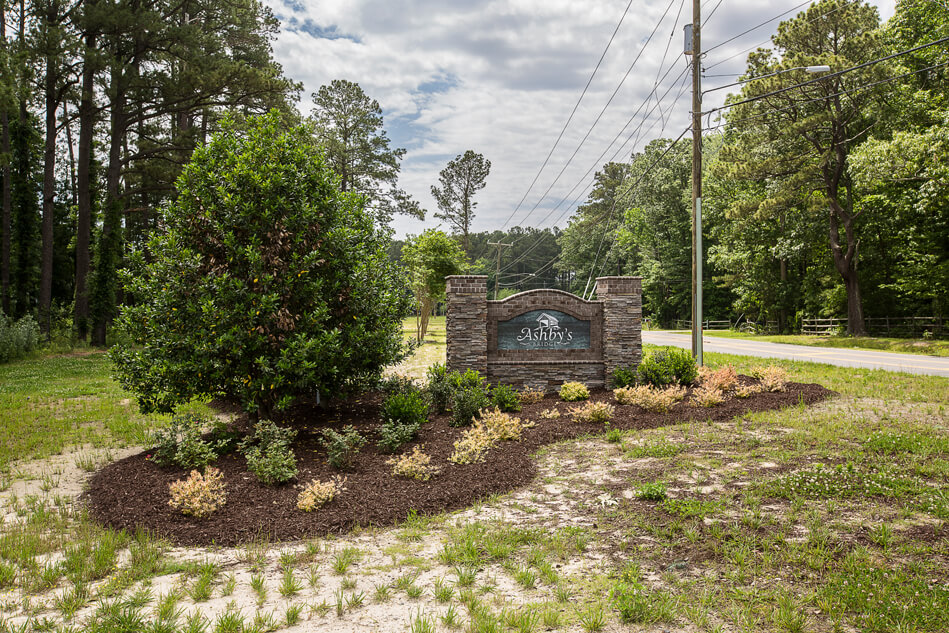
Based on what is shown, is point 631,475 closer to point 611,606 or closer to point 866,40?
point 611,606

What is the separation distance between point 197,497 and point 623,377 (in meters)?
8.18

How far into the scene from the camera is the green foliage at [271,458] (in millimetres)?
5551

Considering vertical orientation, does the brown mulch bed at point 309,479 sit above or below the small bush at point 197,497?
below

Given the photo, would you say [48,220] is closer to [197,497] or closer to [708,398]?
[197,497]

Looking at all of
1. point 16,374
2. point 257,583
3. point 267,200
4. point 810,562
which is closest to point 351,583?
point 257,583

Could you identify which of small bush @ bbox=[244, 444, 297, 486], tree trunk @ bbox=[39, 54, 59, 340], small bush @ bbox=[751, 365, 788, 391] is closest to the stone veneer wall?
small bush @ bbox=[751, 365, 788, 391]

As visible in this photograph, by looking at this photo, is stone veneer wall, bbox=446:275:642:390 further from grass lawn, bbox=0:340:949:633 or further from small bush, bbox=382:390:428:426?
grass lawn, bbox=0:340:949:633

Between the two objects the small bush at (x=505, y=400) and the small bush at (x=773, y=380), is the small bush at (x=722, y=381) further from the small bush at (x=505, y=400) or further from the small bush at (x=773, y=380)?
the small bush at (x=505, y=400)

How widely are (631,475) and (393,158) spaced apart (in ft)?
115

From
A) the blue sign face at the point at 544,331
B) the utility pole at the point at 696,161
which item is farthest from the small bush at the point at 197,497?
the utility pole at the point at 696,161

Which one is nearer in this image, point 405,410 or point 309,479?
point 309,479

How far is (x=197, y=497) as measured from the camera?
482 centimetres

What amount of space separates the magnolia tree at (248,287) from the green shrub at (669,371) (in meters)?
5.97

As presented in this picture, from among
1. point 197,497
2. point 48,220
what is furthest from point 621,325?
point 48,220
